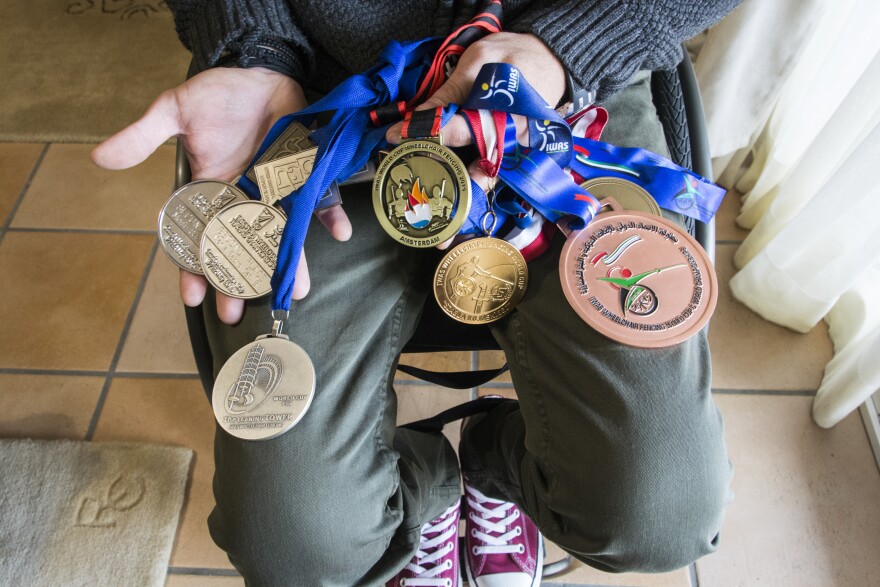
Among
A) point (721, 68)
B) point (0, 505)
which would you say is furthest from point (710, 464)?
point (0, 505)

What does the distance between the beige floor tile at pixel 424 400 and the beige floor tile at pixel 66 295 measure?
25.5 inches

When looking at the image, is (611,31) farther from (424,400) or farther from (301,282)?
(424,400)

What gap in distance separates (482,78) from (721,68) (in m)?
0.70

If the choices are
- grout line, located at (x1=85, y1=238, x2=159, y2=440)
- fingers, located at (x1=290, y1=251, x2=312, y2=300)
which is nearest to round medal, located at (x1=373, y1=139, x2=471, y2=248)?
fingers, located at (x1=290, y1=251, x2=312, y2=300)

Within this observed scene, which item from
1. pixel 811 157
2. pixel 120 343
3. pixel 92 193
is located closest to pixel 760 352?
pixel 811 157

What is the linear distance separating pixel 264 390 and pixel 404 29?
46 centimetres

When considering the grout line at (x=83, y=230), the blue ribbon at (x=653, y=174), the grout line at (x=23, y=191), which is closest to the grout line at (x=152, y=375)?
the grout line at (x=83, y=230)

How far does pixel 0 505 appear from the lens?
3.74 ft

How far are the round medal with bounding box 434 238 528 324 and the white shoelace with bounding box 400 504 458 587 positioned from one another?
435 millimetres

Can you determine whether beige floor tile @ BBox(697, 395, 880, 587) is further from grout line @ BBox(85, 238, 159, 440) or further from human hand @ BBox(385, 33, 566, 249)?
grout line @ BBox(85, 238, 159, 440)

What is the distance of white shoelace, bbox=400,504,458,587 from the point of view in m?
0.96

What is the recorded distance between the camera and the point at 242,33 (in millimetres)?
736

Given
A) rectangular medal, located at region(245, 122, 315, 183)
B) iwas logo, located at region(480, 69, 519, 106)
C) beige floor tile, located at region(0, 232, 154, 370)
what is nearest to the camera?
iwas logo, located at region(480, 69, 519, 106)

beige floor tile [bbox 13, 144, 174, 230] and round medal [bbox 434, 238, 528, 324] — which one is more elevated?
round medal [bbox 434, 238, 528, 324]
